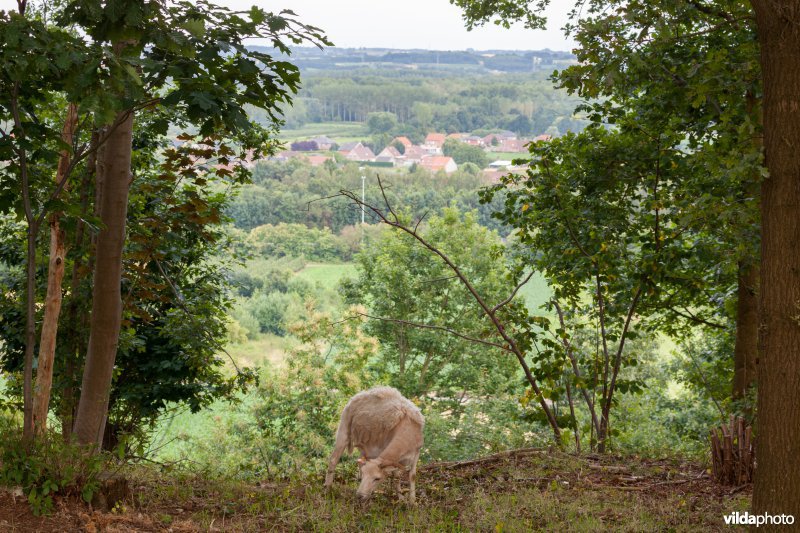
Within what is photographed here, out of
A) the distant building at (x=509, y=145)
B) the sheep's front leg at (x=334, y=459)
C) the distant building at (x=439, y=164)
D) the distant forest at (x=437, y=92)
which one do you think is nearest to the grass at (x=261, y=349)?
the distant building at (x=439, y=164)

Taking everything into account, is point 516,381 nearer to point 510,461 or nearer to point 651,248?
point 651,248

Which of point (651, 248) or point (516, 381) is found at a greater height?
point (651, 248)

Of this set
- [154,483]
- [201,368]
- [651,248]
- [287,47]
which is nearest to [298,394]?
[201,368]

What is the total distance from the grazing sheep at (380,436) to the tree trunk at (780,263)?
2.90 meters

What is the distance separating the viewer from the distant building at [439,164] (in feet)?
258

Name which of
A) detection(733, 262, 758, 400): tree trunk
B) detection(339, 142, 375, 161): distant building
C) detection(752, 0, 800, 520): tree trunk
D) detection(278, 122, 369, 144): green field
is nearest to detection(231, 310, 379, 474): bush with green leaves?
detection(733, 262, 758, 400): tree trunk

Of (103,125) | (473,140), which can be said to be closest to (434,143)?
(473,140)

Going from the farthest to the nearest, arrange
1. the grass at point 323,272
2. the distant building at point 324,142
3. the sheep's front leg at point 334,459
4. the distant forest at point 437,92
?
the distant forest at point 437,92
the distant building at point 324,142
the grass at point 323,272
the sheep's front leg at point 334,459

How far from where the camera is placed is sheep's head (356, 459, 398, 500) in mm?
6430

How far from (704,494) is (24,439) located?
19.1 feet

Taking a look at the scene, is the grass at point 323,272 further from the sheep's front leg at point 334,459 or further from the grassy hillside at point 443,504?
the sheep's front leg at point 334,459

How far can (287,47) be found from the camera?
5.43m

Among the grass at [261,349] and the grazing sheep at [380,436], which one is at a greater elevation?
the grazing sheep at [380,436]

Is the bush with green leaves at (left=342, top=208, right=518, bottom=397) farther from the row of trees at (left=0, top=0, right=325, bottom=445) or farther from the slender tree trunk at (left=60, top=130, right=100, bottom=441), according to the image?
the slender tree trunk at (left=60, top=130, right=100, bottom=441)
